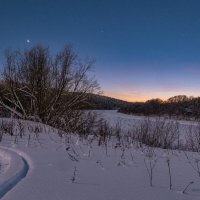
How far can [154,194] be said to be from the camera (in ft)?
8.21

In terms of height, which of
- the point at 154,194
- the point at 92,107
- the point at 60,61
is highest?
the point at 60,61

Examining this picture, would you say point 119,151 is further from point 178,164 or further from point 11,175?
point 11,175

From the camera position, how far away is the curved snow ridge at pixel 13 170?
2.49 meters

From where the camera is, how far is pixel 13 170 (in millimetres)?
2996

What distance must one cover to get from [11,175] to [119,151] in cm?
245

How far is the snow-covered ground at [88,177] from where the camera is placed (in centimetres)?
243

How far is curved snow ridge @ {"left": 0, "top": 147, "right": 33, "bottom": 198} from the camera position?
2.49m

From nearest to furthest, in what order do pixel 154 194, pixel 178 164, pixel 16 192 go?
pixel 16 192 → pixel 154 194 → pixel 178 164

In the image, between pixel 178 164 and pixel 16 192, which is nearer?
pixel 16 192

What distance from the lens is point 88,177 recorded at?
9.91ft

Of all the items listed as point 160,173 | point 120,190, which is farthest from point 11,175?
point 160,173

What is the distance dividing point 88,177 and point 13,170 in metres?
0.81

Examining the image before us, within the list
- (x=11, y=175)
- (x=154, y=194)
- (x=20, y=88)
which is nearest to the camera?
(x=154, y=194)

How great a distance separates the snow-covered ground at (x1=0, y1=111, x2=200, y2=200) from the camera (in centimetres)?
243
